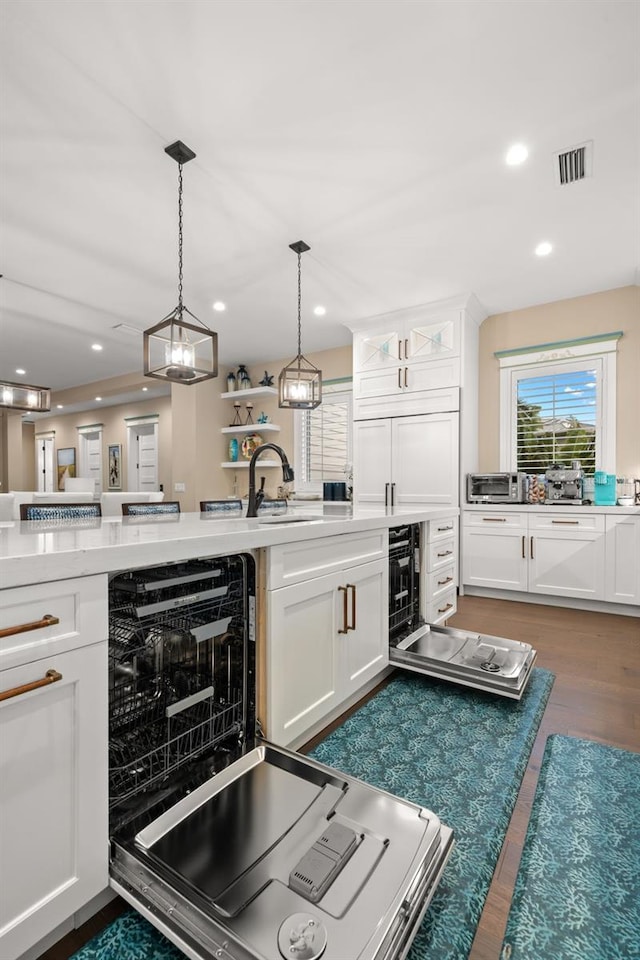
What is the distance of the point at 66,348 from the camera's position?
6051 millimetres

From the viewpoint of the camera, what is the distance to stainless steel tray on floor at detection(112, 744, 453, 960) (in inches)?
33.1

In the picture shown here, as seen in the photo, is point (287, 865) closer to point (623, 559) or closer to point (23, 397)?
point (623, 559)

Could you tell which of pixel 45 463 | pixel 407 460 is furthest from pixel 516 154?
pixel 45 463

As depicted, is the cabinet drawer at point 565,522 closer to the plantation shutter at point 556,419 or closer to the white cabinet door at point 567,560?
the white cabinet door at point 567,560

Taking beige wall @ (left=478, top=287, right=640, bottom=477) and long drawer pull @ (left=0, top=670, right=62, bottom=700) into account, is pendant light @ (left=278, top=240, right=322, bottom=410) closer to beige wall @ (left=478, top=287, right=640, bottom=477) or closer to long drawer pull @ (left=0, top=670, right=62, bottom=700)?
beige wall @ (left=478, top=287, right=640, bottom=477)

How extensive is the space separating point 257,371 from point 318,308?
2313 millimetres

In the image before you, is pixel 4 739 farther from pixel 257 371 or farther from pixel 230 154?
pixel 257 371

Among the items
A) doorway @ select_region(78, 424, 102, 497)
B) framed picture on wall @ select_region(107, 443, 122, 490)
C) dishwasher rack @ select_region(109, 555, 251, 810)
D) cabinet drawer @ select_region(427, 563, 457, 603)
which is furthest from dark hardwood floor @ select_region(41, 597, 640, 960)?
doorway @ select_region(78, 424, 102, 497)

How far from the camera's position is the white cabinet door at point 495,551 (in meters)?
4.05

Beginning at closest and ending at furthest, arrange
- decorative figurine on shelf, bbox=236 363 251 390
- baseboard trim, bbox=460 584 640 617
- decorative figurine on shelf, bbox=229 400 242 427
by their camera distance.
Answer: baseboard trim, bbox=460 584 640 617, decorative figurine on shelf, bbox=236 363 251 390, decorative figurine on shelf, bbox=229 400 242 427

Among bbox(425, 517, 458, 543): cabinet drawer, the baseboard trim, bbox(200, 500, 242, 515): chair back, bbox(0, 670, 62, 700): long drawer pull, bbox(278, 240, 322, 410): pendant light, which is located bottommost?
the baseboard trim

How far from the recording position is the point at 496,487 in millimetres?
4266

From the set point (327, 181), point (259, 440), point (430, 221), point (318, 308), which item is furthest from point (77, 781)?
point (259, 440)

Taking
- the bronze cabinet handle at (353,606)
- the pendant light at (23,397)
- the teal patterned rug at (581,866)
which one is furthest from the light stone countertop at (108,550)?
the pendant light at (23,397)
